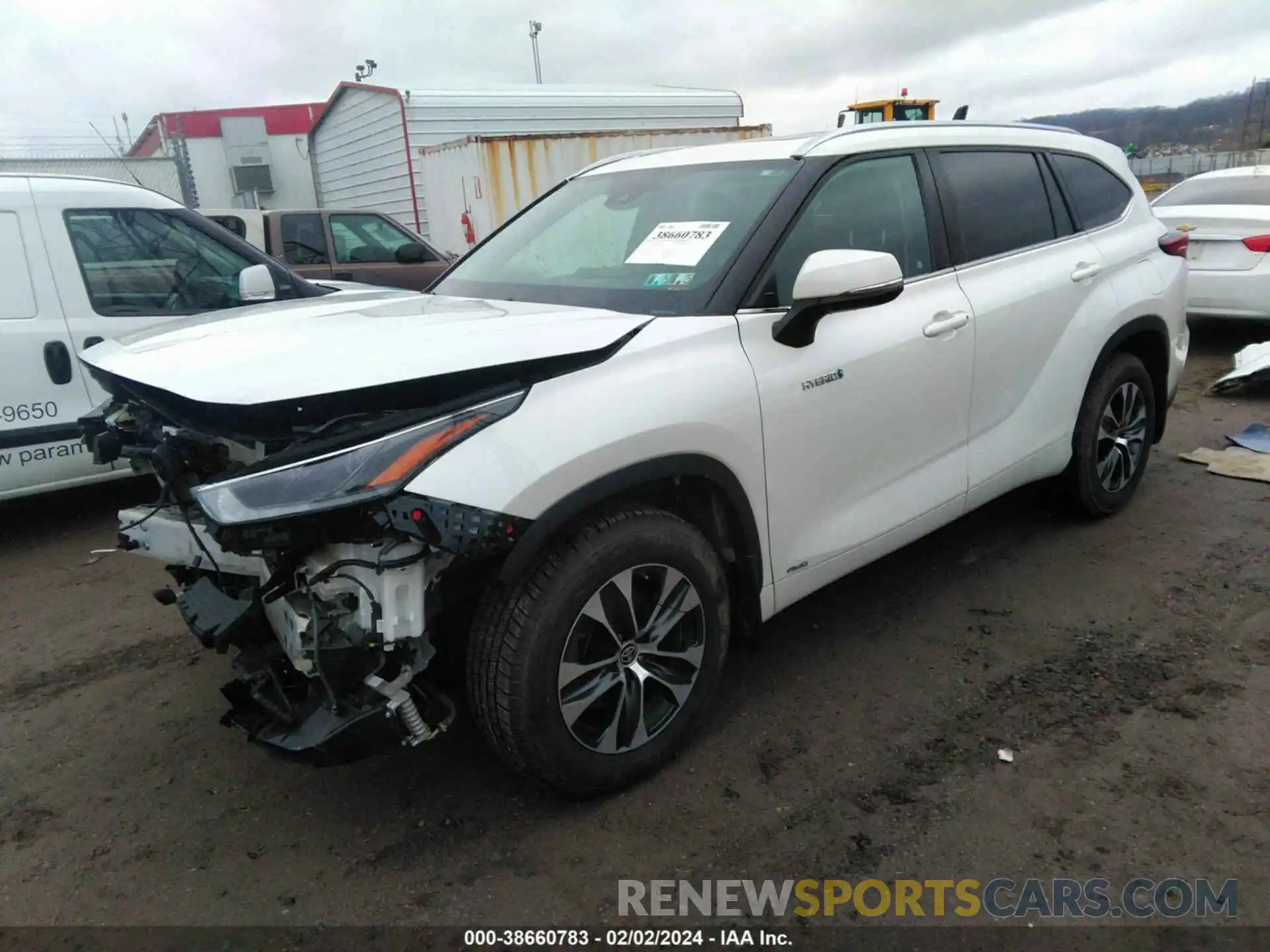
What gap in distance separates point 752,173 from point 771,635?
5.62 ft

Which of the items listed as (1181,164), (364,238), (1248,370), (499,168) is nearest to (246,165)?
(499,168)

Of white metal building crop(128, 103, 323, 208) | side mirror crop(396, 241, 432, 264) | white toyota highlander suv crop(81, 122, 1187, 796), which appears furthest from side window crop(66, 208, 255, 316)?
white metal building crop(128, 103, 323, 208)

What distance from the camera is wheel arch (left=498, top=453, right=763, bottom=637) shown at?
7.07ft

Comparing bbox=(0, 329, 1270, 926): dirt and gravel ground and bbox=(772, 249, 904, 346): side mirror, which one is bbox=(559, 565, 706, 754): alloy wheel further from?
bbox=(772, 249, 904, 346): side mirror

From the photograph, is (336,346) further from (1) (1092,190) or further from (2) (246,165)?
(2) (246,165)

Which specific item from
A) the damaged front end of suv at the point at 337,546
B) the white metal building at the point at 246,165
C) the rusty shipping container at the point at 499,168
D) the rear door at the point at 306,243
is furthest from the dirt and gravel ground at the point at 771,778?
the white metal building at the point at 246,165

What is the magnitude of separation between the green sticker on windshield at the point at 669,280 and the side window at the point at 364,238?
6823mm

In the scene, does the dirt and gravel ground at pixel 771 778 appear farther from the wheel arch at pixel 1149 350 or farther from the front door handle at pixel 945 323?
the front door handle at pixel 945 323

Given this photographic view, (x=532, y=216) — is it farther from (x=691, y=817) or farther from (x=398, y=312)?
(x=691, y=817)

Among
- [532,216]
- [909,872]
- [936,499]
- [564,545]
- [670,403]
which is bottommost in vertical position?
[909,872]

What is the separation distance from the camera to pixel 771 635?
11.4 ft

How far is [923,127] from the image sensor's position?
3.42 meters

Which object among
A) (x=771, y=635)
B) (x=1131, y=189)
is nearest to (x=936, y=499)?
(x=771, y=635)

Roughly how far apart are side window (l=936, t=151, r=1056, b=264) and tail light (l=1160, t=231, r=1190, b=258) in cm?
88
